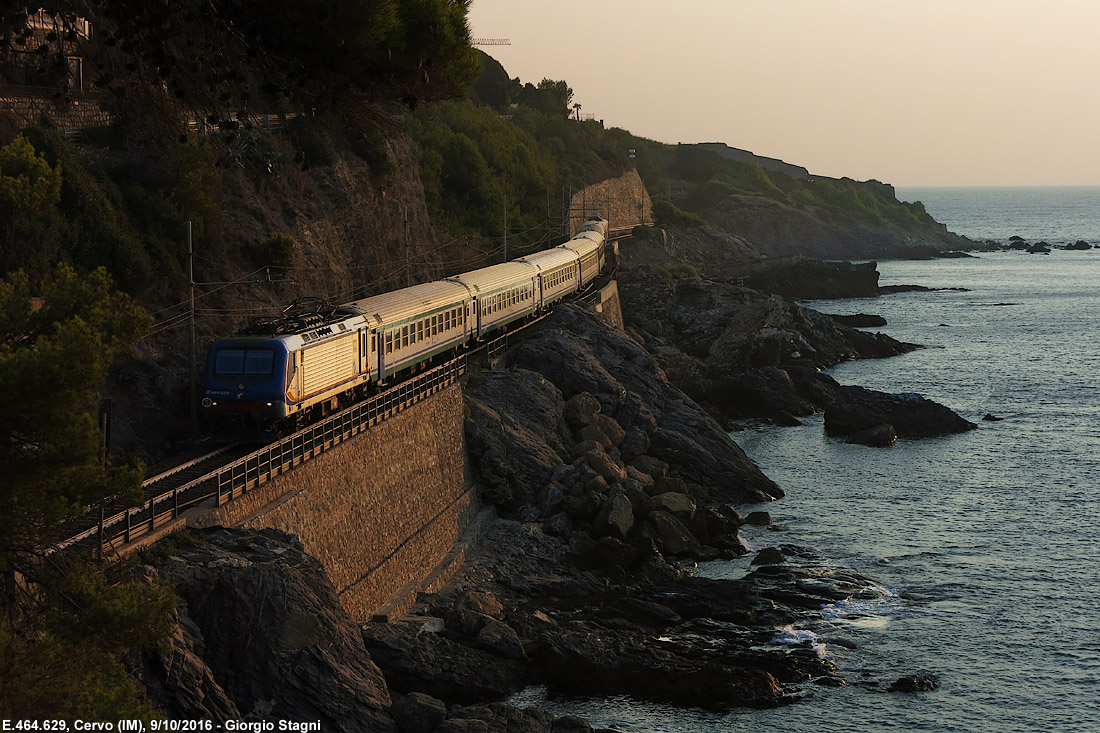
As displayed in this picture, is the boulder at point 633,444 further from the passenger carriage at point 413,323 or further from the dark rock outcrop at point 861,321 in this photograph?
the dark rock outcrop at point 861,321

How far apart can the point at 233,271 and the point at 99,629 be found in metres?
28.9

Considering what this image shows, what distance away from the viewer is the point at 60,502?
46.4ft

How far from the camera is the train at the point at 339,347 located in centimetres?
2902

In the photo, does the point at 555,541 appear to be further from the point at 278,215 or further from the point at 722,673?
the point at 278,215

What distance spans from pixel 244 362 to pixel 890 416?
38.2 meters

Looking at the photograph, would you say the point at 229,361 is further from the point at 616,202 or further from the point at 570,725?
the point at 616,202

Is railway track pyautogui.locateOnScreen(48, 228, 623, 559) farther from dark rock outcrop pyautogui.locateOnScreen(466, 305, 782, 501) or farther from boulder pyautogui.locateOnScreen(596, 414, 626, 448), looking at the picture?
boulder pyautogui.locateOnScreen(596, 414, 626, 448)

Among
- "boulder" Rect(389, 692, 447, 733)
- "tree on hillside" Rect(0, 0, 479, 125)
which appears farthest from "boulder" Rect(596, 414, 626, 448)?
"tree on hillside" Rect(0, 0, 479, 125)

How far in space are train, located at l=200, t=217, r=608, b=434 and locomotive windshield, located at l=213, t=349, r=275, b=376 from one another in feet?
0.08

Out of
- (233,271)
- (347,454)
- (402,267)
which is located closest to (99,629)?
(347,454)

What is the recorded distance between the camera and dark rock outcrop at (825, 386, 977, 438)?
191ft

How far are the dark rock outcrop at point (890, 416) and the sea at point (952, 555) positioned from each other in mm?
1130

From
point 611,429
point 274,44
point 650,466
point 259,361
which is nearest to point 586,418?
point 611,429

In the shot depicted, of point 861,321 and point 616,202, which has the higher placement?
point 616,202
